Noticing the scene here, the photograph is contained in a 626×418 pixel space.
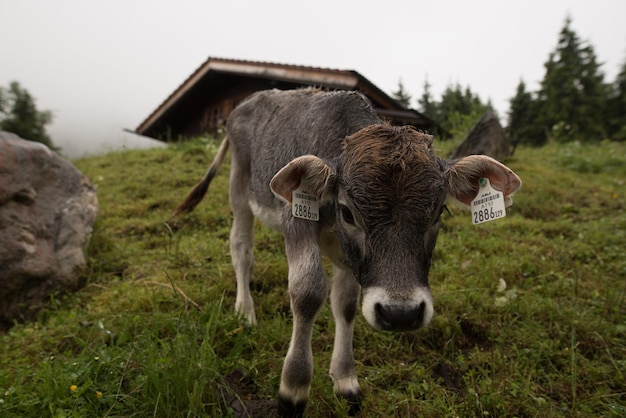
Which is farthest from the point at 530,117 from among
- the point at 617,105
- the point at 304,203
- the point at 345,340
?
the point at 304,203

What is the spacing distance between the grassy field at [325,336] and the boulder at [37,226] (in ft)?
0.74

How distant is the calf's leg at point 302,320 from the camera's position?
231 centimetres

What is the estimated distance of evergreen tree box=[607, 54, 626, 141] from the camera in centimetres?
2878

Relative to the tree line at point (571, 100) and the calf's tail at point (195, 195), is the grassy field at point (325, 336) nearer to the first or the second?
the calf's tail at point (195, 195)

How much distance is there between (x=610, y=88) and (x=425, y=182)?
1427 inches

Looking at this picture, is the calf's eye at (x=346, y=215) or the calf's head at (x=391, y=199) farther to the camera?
the calf's eye at (x=346, y=215)

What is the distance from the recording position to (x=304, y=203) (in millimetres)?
2305

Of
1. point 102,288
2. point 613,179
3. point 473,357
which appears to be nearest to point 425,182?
point 473,357

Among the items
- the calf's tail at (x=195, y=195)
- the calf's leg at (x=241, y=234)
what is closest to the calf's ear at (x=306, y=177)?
the calf's leg at (x=241, y=234)

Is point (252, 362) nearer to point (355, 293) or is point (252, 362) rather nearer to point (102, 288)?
point (355, 293)

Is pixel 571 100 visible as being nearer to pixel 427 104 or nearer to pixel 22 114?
pixel 427 104

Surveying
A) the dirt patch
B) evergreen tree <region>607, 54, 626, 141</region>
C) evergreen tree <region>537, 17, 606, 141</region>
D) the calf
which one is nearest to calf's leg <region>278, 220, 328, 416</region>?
the calf

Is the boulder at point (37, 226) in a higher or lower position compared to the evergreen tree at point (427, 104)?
lower

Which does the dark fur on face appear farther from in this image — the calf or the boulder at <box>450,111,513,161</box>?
the boulder at <box>450,111,513,161</box>
